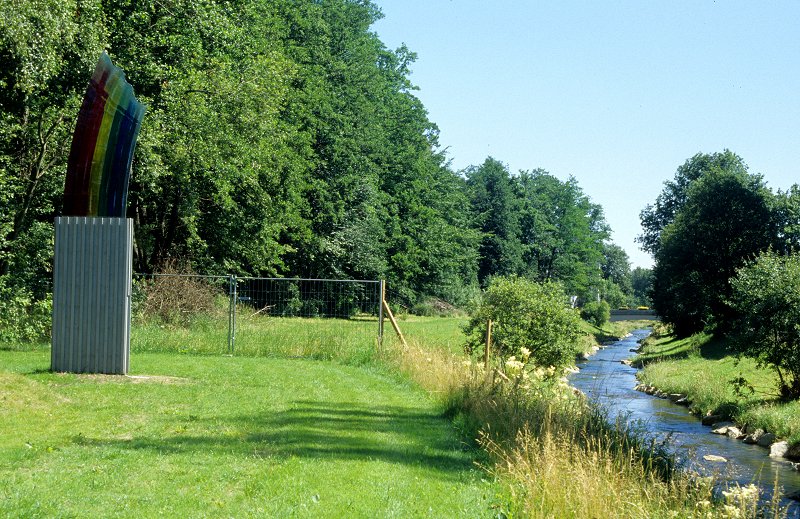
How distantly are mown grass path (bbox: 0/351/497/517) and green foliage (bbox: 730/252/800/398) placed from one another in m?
15.4

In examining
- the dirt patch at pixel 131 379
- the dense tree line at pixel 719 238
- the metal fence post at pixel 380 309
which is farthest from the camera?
the dense tree line at pixel 719 238

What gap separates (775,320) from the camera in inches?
1022

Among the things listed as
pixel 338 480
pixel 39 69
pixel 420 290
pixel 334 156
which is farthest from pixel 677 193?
pixel 338 480

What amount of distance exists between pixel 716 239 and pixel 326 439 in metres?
42.4

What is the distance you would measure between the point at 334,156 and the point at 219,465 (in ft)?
118

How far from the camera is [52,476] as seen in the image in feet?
25.8

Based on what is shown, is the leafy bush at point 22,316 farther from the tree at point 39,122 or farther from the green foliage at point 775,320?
the green foliage at point 775,320

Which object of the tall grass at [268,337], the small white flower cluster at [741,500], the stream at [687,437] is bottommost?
the stream at [687,437]

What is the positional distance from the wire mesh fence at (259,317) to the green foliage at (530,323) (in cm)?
532

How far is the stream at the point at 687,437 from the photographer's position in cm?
1478

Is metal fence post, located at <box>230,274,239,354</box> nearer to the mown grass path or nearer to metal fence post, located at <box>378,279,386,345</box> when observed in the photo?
metal fence post, located at <box>378,279,386,345</box>

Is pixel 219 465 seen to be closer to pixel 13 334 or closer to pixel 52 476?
pixel 52 476

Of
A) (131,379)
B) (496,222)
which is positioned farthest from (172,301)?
(496,222)

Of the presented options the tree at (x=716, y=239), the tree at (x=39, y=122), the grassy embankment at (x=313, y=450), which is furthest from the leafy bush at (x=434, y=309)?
the grassy embankment at (x=313, y=450)
